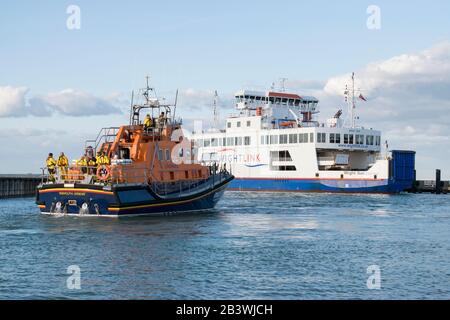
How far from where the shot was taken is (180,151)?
116 feet

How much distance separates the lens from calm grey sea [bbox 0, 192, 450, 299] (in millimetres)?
15000

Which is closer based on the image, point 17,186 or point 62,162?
point 62,162

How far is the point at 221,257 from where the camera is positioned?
19.4 metres

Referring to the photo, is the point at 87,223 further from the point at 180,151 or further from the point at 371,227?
the point at 371,227

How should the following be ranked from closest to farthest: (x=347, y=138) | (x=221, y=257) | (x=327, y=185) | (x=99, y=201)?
(x=221, y=257) → (x=99, y=201) → (x=327, y=185) → (x=347, y=138)

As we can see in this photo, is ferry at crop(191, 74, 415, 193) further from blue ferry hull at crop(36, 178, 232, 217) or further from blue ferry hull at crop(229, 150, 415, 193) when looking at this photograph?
blue ferry hull at crop(36, 178, 232, 217)

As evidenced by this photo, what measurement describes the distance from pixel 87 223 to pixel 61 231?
2.71 m

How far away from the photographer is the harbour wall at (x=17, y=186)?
55.9 metres

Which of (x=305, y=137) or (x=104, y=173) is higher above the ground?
(x=305, y=137)

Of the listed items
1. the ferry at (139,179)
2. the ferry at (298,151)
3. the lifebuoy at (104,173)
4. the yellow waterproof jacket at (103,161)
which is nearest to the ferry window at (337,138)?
the ferry at (298,151)

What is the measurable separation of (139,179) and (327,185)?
33.4m

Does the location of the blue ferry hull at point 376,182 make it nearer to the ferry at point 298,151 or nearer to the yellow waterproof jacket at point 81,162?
the ferry at point 298,151

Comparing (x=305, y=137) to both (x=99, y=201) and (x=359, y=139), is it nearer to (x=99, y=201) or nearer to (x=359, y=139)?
(x=359, y=139)

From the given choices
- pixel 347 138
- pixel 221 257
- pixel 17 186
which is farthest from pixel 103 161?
pixel 347 138
